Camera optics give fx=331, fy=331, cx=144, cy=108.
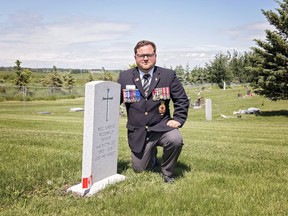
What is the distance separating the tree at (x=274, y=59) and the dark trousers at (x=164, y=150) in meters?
16.0

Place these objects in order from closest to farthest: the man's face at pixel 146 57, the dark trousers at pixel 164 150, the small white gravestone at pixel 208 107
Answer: the dark trousers at pixel 164 150
the man's face at pixel 146 57
the small white gravestone at pixel 208 107

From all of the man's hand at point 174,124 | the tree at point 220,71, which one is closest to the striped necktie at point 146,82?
the man's hand at point 174,124

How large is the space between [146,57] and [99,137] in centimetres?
142

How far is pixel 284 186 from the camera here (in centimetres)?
476

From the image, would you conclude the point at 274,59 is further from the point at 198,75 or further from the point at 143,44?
the point at 198,75

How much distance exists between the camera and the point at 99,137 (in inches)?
179

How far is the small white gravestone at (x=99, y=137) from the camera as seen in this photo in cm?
435

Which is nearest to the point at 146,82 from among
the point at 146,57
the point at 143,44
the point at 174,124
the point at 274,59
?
the point at 146,57

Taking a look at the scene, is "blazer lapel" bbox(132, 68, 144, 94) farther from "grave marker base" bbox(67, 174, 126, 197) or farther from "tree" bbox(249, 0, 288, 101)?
"tree" bbox(249, 0, 288, 101)

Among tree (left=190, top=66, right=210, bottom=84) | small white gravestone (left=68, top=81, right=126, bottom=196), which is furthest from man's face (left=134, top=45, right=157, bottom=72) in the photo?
tree (left=190, top=66, right=210, bottom=84)

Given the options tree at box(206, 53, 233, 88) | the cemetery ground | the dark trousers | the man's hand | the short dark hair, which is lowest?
the cemetery ground

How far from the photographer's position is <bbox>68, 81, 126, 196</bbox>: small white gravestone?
4.35m

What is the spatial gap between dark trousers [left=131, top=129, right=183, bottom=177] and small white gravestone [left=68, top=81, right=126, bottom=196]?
392 millimetres

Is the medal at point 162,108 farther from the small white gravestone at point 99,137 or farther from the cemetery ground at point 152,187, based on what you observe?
the cemetery ground at point 152,187
